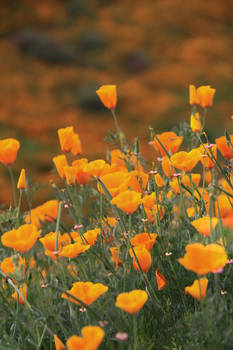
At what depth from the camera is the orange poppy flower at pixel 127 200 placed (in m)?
0.90

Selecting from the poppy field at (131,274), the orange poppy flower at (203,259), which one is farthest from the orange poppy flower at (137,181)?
the orange poppy flower at (203,259)

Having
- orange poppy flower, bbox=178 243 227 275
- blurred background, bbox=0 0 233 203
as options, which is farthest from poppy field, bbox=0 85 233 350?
blurred background, bbox=0 0 233 203

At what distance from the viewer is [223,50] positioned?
10.5m

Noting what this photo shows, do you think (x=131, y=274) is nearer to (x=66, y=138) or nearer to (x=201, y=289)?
(x=201, y=289)

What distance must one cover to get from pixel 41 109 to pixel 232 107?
3.08 meters

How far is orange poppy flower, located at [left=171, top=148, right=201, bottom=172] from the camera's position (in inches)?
40.8

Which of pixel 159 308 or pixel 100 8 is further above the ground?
pixel 159 308

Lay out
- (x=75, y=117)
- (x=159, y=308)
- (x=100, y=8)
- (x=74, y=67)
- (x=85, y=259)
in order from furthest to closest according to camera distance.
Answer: (x=100, y=8), (x=74, y=67), (x=75, y=117), (x=85, y=259), (x=159, y=308)

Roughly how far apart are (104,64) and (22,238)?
9.71 metres

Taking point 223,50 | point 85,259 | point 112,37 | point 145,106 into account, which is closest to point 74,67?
point 112,37

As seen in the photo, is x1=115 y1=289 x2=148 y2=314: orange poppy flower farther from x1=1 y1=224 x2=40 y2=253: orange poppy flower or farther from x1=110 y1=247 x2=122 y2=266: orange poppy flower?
x1=110 y1=247 x2=122 y2=266: orange poppy flower

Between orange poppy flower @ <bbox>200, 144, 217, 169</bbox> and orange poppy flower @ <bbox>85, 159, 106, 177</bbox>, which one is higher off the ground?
orange poppy flower @ <bbox>200, 144, 217, 169</bbox>

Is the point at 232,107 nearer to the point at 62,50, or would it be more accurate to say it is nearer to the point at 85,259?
the point at 62,50

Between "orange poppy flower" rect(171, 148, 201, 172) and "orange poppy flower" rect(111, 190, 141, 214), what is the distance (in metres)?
0.16
